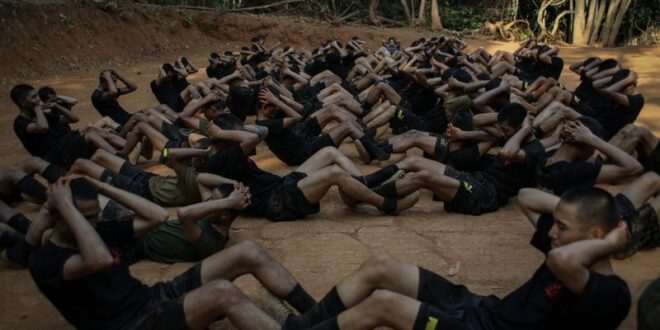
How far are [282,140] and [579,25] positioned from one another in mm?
16107

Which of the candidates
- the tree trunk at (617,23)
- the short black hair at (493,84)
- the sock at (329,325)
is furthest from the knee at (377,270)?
the tree trunk at (617,23)

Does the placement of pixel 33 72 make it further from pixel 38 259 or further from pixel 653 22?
pixel 653 22

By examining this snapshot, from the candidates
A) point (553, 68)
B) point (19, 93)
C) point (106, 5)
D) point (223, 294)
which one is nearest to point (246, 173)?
point (223, 294)

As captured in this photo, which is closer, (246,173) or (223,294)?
(223,294)

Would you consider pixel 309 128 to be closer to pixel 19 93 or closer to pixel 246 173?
pixel 246 173

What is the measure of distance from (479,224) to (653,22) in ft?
58.8

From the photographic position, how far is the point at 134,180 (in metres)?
5.86

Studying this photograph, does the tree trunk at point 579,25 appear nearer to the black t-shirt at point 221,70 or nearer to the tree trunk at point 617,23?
the tree trunk at point 617,23

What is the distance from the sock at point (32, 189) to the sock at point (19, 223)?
814mm

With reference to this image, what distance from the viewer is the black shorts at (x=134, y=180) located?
5702 millimetres

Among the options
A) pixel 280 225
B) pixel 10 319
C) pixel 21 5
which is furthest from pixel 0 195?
pixel 21 5

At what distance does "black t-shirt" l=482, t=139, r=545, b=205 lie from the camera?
5465 mm

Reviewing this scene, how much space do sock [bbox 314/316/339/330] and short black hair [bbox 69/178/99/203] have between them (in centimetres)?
142

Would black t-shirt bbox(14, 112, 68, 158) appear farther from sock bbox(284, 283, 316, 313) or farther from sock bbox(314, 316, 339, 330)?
sock bbox(314, 316, 339, 330)
